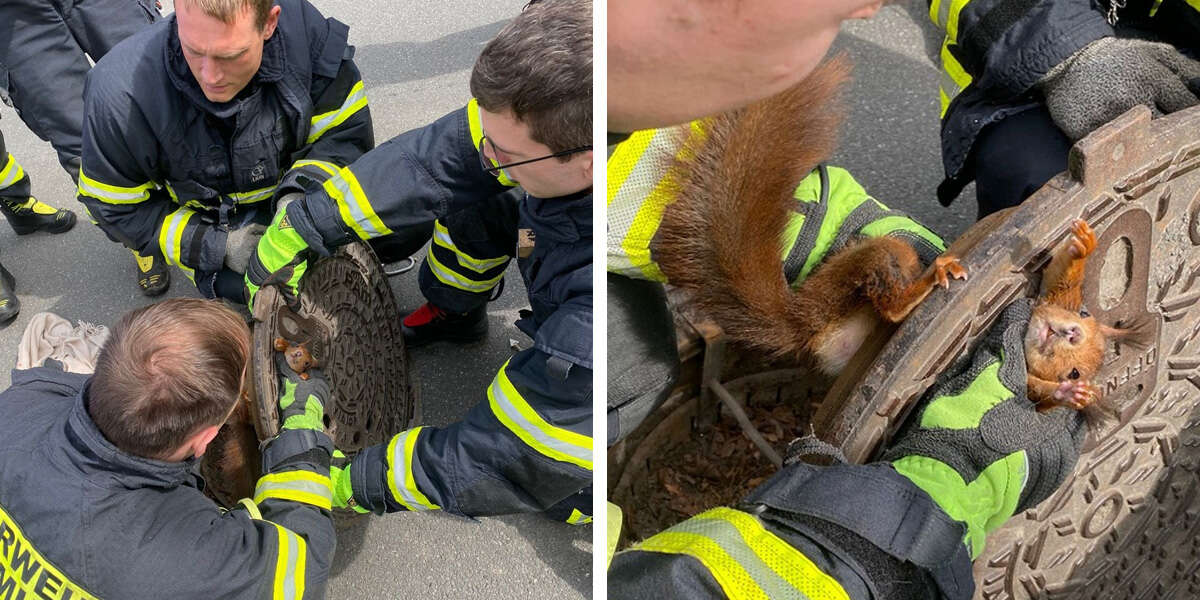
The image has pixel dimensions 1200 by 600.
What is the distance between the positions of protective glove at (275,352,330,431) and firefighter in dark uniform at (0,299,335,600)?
0.15m

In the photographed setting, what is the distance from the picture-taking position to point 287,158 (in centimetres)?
216

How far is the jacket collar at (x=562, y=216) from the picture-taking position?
121 centimetres

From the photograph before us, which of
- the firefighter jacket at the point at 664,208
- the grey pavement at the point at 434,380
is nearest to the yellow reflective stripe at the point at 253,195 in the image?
the grey pavement at the point at 434,380

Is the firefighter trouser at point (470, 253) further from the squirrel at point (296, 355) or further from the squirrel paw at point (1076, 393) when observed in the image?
the squirrel paw at point (1076, 393)

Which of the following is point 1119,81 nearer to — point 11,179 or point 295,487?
point 295,487

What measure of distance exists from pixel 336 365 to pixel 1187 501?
1.68 metres

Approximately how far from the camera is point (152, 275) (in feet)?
8.11

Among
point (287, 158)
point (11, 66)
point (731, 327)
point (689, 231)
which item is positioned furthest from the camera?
point (11, 66)

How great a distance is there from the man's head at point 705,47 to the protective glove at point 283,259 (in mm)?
1368

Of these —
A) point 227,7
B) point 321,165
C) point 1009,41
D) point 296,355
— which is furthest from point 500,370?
point 1009,41

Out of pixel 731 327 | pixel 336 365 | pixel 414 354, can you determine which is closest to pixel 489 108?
pixel 731 327

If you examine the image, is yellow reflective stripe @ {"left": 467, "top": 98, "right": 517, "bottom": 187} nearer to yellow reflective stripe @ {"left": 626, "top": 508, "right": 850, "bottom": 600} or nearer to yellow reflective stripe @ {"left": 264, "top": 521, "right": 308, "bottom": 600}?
yellow reflective stripe @ {"left": 264, "top": 521, "right": 308, "bottom": 600}

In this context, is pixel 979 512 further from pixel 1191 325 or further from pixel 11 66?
pixel 11 66

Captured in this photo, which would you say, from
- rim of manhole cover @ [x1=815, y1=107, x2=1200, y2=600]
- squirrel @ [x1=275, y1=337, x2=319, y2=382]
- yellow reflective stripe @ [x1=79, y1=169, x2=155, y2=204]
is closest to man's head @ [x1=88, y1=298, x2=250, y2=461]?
squirrel @ [x1=275, y1=337, x2=319, y2=382]
